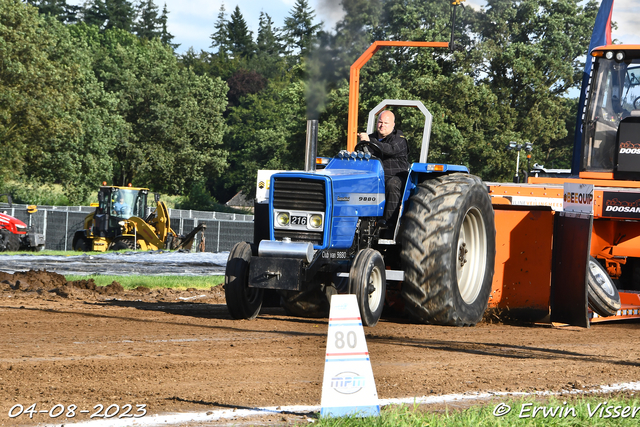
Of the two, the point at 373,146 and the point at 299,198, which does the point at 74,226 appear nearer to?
the point at 373,146

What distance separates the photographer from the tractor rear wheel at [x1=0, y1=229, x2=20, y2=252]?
27.9 meters

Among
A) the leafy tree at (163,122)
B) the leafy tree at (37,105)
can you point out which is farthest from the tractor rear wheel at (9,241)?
the leafy tree at (163,122)

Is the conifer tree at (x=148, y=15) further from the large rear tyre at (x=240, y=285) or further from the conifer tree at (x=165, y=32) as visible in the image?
the large rear tyre at (x=240, y=285)

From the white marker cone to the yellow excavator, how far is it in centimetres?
2386

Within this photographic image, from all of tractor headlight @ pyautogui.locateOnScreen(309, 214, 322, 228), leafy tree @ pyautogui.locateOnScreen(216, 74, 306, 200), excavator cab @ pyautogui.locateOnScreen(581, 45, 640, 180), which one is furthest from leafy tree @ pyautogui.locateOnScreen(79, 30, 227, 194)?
tractor headlight @ pyautogui.locateOnScreen(309, 214, 322, 228)

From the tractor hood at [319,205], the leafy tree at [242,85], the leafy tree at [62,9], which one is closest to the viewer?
the tractor hood at [319,205]

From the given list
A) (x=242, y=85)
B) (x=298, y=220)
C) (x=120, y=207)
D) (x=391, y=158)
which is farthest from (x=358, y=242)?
(x=242, y=85)

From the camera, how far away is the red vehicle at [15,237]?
27953 millimetres

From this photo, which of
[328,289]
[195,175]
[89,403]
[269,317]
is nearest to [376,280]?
[328,289]

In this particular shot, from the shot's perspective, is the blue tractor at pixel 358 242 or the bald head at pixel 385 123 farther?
the bald head at pixel 385 123

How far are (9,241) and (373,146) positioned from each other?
74.5ft

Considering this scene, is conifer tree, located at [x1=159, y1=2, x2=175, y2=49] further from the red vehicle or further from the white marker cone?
the white marker cone

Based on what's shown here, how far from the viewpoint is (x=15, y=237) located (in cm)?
2811

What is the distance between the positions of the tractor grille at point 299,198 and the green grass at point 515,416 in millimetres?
3452
